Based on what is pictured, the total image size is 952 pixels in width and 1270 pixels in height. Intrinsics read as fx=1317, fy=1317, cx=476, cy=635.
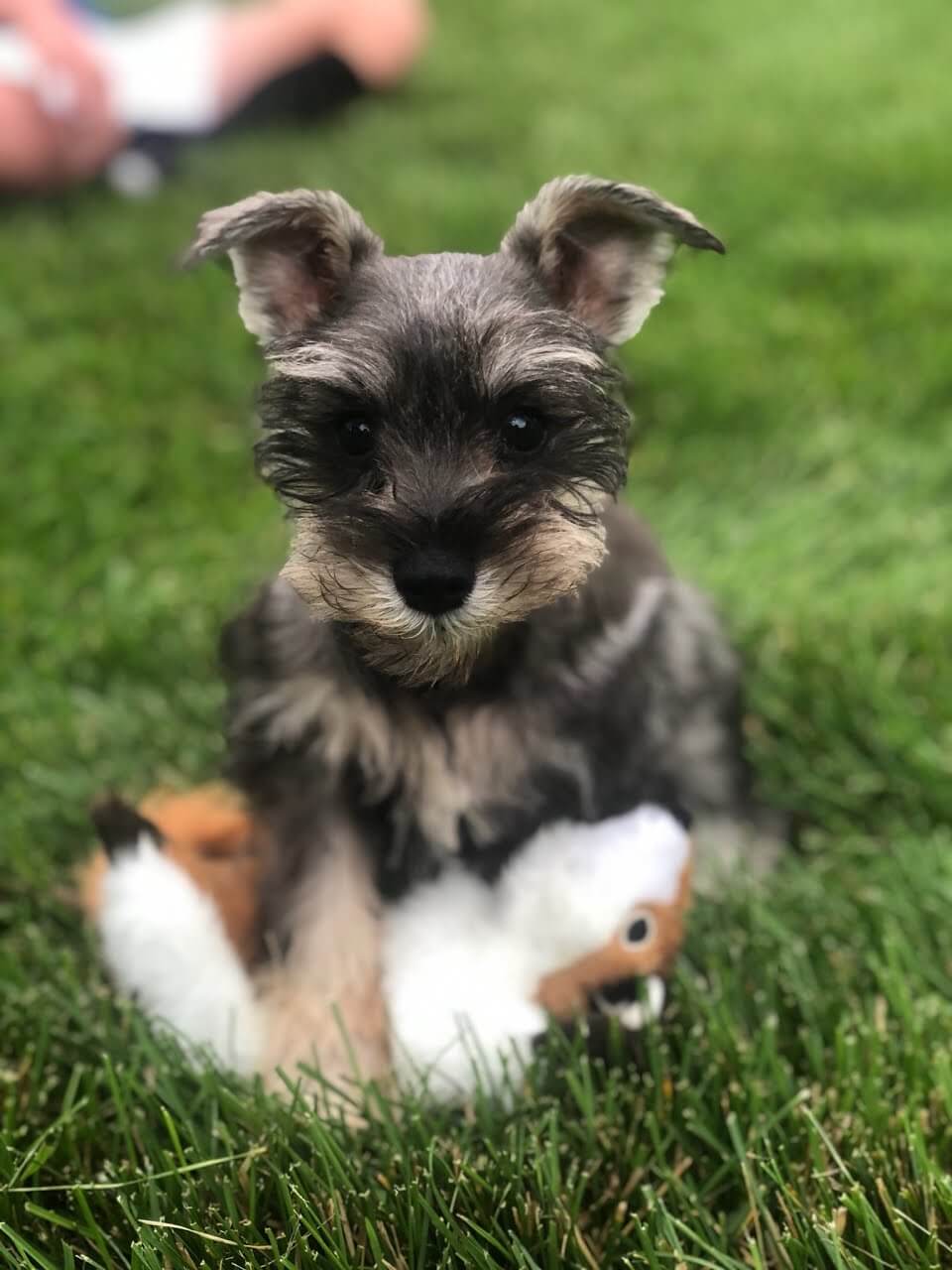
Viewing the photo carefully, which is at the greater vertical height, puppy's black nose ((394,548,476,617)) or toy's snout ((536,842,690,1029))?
puppy's black nose ((394,548,476,617))

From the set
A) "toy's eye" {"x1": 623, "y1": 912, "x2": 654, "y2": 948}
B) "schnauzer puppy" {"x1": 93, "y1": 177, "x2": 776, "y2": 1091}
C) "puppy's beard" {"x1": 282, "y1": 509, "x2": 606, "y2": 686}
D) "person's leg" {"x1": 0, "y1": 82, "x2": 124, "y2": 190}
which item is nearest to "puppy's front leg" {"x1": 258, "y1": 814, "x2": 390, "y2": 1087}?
"schnauzer puppy" {"x1": 93, "y1": 177, "x2": 776, "y2": 1091}

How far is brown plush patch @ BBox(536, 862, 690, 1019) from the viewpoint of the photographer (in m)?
2.48

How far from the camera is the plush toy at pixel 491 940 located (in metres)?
2.46

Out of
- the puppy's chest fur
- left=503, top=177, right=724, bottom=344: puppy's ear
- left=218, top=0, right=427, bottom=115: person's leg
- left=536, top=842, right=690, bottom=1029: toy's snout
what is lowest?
left=536, top=842, right=690, bottom=1029: toy's snout

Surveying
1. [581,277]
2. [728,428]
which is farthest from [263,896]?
[728,428]

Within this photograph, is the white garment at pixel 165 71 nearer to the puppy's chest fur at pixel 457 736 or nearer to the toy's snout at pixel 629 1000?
the puppy's chest fur at pixel 457 736

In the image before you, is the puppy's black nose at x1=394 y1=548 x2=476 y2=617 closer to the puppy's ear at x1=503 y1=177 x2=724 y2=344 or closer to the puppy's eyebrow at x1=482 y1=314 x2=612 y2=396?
the puppy's eyebrow at x1=482 y1=314 x2=612 y2=396

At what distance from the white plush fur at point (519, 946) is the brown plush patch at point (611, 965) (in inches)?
0.7

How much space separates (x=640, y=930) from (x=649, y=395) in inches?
127

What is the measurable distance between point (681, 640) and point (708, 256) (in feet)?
10.9

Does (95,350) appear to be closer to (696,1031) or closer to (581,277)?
(581,277)

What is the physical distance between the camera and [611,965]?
98.1 inches

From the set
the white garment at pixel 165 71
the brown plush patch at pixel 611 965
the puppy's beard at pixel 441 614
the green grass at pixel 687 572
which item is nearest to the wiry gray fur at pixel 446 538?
the puppy's beard at pixel 441 614

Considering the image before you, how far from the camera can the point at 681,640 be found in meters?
3.24
